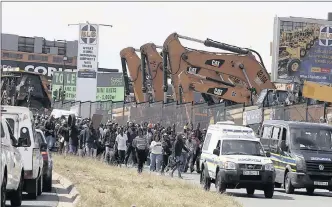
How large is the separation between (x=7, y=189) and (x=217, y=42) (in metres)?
42.4

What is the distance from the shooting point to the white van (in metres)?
18.6

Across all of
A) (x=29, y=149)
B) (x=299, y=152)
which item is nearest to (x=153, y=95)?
(x=299, y=152)

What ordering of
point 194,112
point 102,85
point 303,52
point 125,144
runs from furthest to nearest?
point 102,85 → point 303,52 → point 194,112 → point 125,144

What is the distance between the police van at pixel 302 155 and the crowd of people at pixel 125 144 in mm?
6411

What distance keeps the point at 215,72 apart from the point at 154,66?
6.52 m

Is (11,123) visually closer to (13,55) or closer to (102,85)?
(102,85)

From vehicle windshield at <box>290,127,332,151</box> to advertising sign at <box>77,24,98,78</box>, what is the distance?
29.9m

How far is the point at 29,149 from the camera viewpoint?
1881 centimetres

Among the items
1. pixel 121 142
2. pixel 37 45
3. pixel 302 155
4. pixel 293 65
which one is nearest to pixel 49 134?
pixel 121 142

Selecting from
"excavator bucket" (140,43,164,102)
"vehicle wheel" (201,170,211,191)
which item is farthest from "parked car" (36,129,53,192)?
"excavator bucket" (140,43,164,102)

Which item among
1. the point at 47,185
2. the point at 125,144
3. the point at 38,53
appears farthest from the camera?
the point at 38,53

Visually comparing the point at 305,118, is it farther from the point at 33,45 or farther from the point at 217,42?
the point at 33,45

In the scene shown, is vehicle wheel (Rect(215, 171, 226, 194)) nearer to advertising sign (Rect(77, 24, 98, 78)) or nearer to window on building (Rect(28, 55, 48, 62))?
advertising sign (Rect(77, 24, 98, 78))

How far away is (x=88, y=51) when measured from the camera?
185 feet
